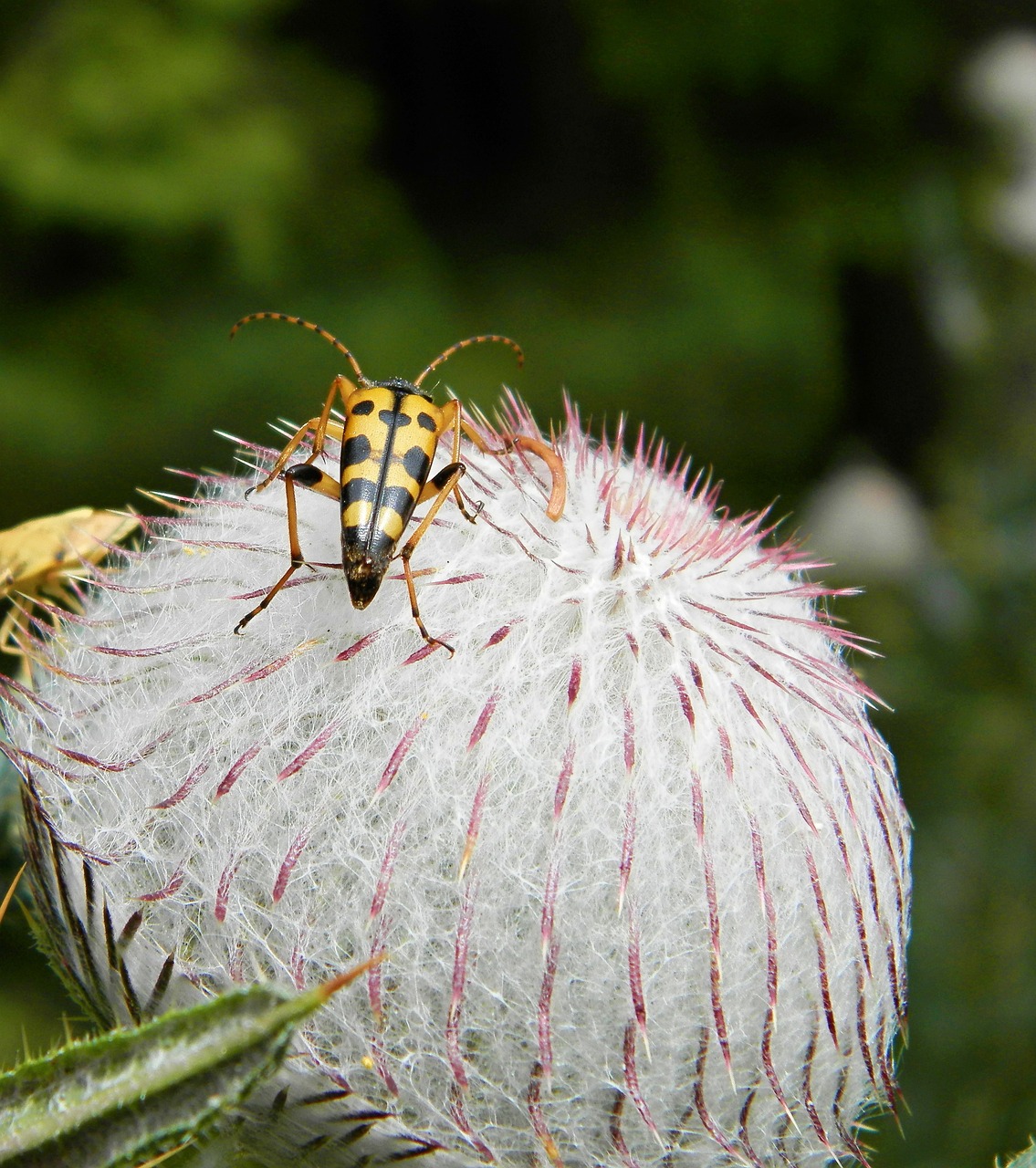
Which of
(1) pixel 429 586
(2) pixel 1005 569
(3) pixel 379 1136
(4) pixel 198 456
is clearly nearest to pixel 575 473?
Answer: (1) pixel 429 586

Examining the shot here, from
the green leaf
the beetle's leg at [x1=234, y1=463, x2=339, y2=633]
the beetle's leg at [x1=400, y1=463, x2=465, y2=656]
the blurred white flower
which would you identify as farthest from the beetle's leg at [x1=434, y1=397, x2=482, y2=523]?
the blurred white flower

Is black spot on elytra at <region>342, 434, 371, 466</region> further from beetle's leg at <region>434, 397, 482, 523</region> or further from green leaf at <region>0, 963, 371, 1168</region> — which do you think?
green leaf at <region>0, 963, 371, 1168</region>

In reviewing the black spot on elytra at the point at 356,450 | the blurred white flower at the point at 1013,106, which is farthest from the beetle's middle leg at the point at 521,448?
the blurred white flower at the point at 1013,106

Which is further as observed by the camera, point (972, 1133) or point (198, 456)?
point (198, 456)

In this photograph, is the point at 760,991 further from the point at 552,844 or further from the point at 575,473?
the point at 575,473

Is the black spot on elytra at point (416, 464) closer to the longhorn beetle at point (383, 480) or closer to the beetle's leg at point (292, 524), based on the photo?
the longhorn beetle at point (383, 480)
